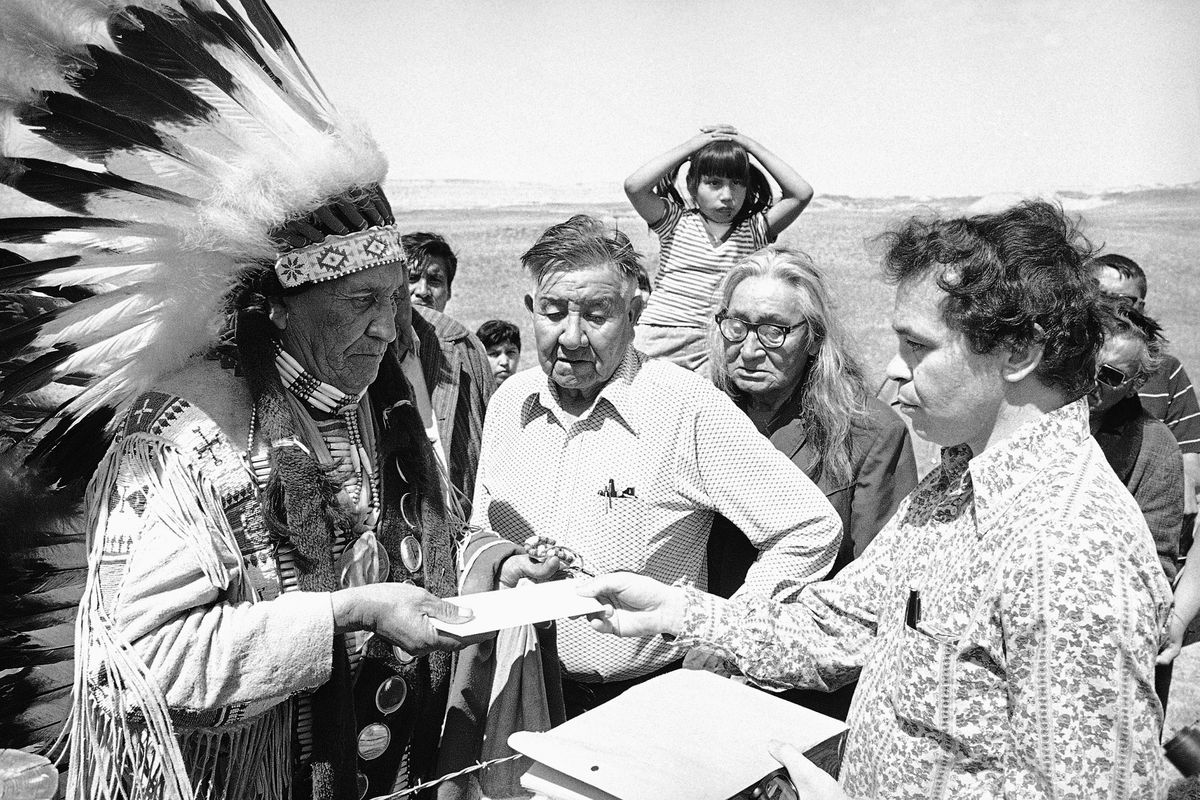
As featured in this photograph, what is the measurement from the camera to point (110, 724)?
184 cm

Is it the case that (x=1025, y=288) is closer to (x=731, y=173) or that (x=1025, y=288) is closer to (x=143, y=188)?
(x=143, y=188)

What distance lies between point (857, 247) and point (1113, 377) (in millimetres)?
12488

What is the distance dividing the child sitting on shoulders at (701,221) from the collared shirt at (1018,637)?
2642 mm

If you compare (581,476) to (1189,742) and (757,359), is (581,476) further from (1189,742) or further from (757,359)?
A: (1189,742)

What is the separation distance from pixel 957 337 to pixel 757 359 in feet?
4.71

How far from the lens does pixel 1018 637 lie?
149cm

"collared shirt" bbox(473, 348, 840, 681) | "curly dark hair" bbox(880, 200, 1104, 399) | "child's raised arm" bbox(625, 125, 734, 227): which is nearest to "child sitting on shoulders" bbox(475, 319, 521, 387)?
"child's raised arm" bbox(625, 125, 734, 227)

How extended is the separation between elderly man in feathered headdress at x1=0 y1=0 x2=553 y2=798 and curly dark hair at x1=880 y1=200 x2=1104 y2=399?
123 centimetres

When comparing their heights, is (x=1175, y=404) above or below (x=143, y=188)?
below

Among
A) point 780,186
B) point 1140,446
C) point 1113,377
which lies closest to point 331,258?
point 1113,377

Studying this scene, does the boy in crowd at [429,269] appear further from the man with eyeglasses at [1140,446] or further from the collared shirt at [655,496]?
the man with eyeglasses at [1140,446]

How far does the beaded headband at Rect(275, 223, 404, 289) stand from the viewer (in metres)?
2.11

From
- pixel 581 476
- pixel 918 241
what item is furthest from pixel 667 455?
pixel 918 241

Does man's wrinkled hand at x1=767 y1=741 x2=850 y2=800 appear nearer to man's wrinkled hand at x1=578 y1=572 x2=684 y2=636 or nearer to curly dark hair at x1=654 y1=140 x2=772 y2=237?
man's wrinkled hand at x1=578 y1=572 x2=684 y2=636
